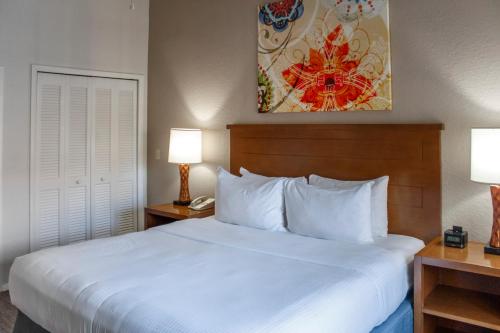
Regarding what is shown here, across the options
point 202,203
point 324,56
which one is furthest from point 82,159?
point 324,56

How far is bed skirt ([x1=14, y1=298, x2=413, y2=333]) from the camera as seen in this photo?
82.9 inches

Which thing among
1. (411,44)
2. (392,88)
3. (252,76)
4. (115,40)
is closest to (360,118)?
(392,88)

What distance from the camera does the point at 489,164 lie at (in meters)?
2.27

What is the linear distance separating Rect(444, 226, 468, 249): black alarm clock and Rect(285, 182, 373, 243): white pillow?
1.40 ft

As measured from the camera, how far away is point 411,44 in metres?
2.83

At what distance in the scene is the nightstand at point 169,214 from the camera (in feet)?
11.9

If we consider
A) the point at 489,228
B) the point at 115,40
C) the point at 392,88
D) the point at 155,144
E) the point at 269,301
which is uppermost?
the point at 115,40

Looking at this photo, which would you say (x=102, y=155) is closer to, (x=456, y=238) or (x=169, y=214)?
(x=169, y=214)

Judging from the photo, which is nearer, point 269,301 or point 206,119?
point 269,301

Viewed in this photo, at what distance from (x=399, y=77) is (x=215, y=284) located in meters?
1.84

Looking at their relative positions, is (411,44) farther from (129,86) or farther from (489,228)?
(129,86)

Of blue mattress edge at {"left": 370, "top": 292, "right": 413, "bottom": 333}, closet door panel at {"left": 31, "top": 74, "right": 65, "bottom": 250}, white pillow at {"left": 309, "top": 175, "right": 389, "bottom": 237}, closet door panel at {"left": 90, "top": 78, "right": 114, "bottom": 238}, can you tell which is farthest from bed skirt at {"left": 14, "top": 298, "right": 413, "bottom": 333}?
closet door panel at {"left": 90, "top": 78, "right": 114, "bottom": 238}

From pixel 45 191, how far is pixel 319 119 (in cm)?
250

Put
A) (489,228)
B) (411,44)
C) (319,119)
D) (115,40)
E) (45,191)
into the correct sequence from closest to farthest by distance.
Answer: (489,228)
(411,44)
(319,119)
(45,191)
(115,40)
